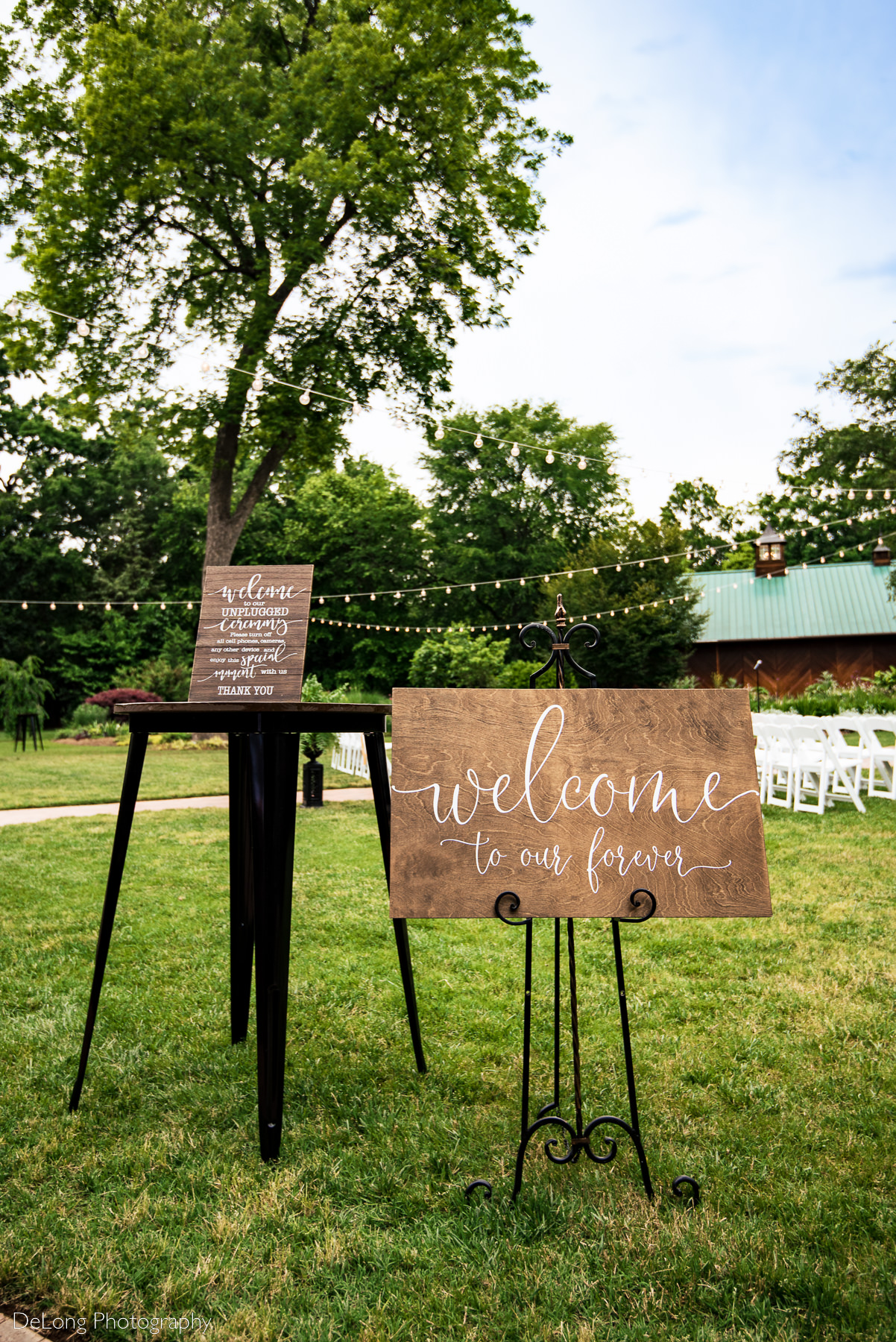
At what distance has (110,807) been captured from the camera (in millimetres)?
10633

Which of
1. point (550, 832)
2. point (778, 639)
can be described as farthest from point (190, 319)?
point (778, 639)

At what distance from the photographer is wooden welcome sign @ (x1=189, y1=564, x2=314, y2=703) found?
3082mm

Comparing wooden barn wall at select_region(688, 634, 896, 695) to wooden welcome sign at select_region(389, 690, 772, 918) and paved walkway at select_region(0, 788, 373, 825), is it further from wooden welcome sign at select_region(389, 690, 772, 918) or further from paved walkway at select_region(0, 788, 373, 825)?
wooden welcome sign at select_region(389, 690, 772, 918)

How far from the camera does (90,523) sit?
36.8m

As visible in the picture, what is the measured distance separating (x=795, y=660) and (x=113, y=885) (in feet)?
103

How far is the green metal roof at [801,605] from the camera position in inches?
1198

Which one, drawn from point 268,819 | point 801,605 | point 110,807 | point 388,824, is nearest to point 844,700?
point 801,605

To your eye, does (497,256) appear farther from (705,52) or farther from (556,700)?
(556,700)

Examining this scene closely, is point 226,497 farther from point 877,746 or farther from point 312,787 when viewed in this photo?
point 877,746

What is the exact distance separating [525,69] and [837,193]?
44.7 feet

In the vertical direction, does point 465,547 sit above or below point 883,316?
below

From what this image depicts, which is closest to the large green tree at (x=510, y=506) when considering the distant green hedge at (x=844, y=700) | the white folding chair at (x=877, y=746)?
the distant green hedge at (x=844, y=700)

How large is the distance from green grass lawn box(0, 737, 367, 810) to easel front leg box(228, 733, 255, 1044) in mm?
8229

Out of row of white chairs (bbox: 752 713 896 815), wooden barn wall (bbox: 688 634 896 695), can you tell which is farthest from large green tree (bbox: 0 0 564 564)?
wooden barn wall (bbox: 688 634 896 695)
